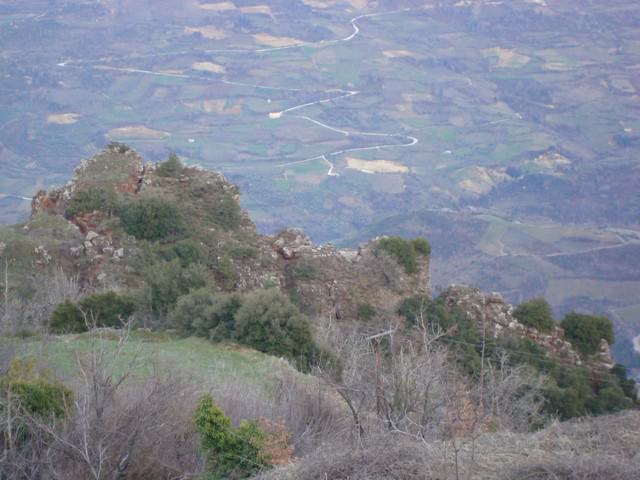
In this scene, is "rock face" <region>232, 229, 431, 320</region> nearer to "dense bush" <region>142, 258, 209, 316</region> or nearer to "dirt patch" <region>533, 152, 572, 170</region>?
"dense bush" <region>142, 258, 209, 316</region>

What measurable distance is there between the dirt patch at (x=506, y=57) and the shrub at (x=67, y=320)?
8106cm

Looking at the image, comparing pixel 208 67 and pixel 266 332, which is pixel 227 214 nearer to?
pixel 266 332

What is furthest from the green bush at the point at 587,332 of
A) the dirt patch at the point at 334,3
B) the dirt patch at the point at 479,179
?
the dirt patch at the point at 334,3

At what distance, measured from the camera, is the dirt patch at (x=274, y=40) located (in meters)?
97.3

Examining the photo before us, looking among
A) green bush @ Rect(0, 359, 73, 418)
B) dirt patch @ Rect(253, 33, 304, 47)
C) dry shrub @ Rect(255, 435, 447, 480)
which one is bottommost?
dirt patch @ Rect(253, 33, 304, 47)

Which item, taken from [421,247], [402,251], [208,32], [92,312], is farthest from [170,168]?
[208,32]

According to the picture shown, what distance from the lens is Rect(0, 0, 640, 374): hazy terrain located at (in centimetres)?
4616

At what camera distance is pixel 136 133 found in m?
70.5

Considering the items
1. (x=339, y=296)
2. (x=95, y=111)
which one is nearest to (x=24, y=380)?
(x=339, y=296)

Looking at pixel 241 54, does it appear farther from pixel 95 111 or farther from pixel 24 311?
pixel 24 311

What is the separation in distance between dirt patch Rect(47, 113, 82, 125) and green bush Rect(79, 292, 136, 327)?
5514cm

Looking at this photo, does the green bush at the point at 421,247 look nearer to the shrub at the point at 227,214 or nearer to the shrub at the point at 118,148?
the shrub at the point at 227,214

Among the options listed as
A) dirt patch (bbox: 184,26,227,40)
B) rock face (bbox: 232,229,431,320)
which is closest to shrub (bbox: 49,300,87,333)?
rock face (bbox: 232,229,431,320)

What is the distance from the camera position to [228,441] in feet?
35.1
